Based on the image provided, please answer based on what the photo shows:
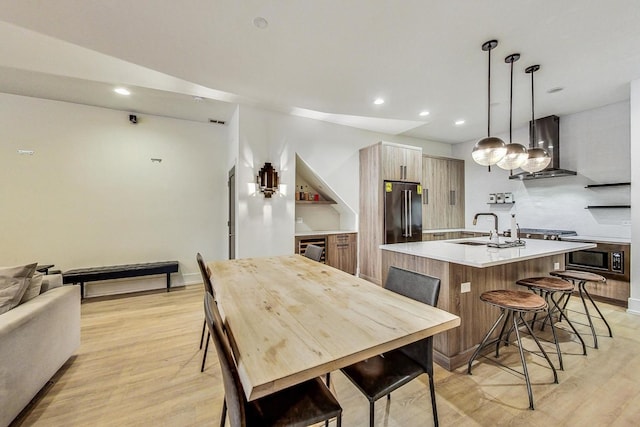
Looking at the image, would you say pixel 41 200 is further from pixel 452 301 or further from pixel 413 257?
pixel 452 301

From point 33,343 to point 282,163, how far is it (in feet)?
11.0

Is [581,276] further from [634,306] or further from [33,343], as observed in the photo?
[33,343]

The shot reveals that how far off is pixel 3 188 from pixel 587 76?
775 cm

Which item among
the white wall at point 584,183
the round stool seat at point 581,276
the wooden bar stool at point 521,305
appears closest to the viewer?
the wooden bar stool at point 521,305

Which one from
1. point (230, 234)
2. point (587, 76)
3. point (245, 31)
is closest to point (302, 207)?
point (230, 234)

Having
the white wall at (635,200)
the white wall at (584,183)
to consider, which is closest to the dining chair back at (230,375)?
the white wall at (635,200)

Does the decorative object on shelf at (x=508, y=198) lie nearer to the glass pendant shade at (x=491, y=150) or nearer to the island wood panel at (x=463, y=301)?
the island wood panel at (x=463, y=301)

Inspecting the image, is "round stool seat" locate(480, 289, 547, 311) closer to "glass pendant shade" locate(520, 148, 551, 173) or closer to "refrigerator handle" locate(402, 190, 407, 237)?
"glass pendant shade" locate(520, 148, 551, 173)

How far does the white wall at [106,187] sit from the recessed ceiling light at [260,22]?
300 cm

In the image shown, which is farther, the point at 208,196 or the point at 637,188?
the point at 208,196

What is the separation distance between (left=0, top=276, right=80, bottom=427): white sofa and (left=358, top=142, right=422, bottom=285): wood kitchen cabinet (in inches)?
149

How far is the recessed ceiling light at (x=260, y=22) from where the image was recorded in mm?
2055

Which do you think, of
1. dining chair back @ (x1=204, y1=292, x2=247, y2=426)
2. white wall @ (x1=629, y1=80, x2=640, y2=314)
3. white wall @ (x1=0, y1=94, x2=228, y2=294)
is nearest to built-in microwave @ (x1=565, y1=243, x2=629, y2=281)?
white wall @ (x1=629, y1=80, x2=640, y2=314)

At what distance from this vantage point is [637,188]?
3.19 meters
